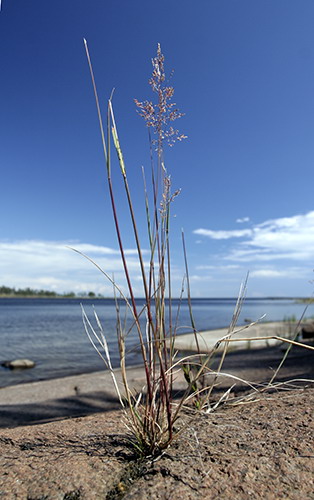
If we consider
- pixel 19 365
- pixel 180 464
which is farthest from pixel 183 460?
pixel 19 365

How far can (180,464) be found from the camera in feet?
4.23

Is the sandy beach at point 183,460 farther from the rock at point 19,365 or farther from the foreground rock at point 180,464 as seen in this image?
the rock at point 19,365

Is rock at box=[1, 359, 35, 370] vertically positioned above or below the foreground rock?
below

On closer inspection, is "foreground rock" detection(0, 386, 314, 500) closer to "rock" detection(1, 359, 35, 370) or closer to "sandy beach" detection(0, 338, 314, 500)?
"sandy beach" detection(0, 338, 314, 500)

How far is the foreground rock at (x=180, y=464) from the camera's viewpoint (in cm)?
117

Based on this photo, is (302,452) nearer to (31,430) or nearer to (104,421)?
(104,421)

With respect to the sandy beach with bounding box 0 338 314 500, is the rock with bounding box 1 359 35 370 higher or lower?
lower

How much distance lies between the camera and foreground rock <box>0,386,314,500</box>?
3.84 feet

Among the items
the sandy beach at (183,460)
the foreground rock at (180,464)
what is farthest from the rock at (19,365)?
the foreground rock at (180,464)

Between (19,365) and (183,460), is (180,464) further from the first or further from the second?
(19,365)

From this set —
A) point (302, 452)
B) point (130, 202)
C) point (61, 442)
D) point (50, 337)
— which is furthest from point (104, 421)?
point (50, 337)

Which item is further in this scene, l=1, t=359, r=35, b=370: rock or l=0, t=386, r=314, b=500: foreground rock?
l=1, t=359, r=35, b=370: rock

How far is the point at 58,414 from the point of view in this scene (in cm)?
400

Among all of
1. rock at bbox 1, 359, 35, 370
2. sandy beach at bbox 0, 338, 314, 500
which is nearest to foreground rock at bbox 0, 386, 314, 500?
sandy beach at bbox 0, 338, 314, 500
